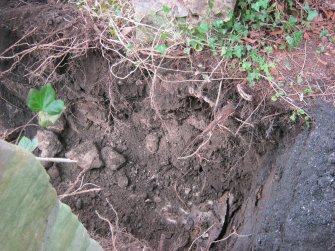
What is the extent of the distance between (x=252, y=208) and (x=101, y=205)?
111cm

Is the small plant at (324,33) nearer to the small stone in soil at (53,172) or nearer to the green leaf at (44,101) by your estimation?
the green leaf at (44,101)

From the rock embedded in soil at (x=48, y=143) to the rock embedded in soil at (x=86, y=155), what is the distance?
0.09m

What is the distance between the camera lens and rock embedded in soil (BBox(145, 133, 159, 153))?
116 inches

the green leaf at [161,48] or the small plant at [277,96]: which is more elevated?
the green leaf at [161,48]

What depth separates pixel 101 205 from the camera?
10.1 feet

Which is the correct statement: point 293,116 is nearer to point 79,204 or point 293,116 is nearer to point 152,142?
point 152,142

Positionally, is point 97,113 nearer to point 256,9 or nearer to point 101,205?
point 101,205

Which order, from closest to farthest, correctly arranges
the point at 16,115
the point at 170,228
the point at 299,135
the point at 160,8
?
1. the point at 299,135
2. the point at 160,8
3. the point at 170,228
4. the point at 16,115

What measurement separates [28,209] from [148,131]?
186 cm

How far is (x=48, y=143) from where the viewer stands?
10.0 feet

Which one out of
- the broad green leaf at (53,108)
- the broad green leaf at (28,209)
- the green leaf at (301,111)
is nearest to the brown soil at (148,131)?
the green leaf at (301,111)

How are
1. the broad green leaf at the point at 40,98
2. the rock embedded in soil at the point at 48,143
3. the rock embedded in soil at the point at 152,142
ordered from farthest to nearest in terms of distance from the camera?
the rock embedded in soil at the point at 48,143
the rock embedded in soil at the point at 152,142
the broad green leaf at the point at 40,98

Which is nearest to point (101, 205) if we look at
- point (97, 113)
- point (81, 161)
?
point (81, 161)

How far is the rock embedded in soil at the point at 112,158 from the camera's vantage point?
3.02m
